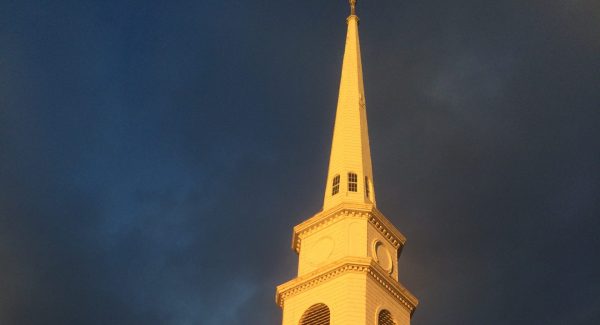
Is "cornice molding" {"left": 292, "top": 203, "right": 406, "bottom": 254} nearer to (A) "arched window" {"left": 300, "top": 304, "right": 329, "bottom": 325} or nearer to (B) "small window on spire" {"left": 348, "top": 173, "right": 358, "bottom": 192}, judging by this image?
(B) "small window on spire" {"left": 348, "top": 173, "right": 358, "bottom": 192}

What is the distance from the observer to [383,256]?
243 feet

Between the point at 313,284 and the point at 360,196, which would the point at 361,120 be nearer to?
the point at 360,196

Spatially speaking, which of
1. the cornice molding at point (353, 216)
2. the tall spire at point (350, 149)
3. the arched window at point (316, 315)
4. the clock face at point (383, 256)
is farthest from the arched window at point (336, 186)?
the arched window at point (316, 315)

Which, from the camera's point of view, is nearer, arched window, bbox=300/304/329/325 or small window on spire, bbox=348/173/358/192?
arched window, bbox=300/304/329/325

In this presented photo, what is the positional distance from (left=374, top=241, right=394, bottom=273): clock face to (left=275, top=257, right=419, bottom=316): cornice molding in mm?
2328

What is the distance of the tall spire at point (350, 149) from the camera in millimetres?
77875

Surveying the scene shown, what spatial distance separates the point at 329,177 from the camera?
80.6 m

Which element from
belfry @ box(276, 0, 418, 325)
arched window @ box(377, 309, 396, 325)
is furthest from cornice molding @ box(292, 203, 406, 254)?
arched window @ box(377, 309, 396, 325)

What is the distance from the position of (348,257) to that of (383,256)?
19.9ft

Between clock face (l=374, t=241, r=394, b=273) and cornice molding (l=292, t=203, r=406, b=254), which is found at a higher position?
cornice molding (l=292, t=203, r=406, b=254)

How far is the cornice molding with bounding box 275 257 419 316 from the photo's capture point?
68750 mm

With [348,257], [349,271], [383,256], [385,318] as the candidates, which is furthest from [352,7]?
[385,318]

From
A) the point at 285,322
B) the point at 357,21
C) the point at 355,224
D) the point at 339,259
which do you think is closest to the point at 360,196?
the point at 355,224

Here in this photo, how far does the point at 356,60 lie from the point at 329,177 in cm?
1816
